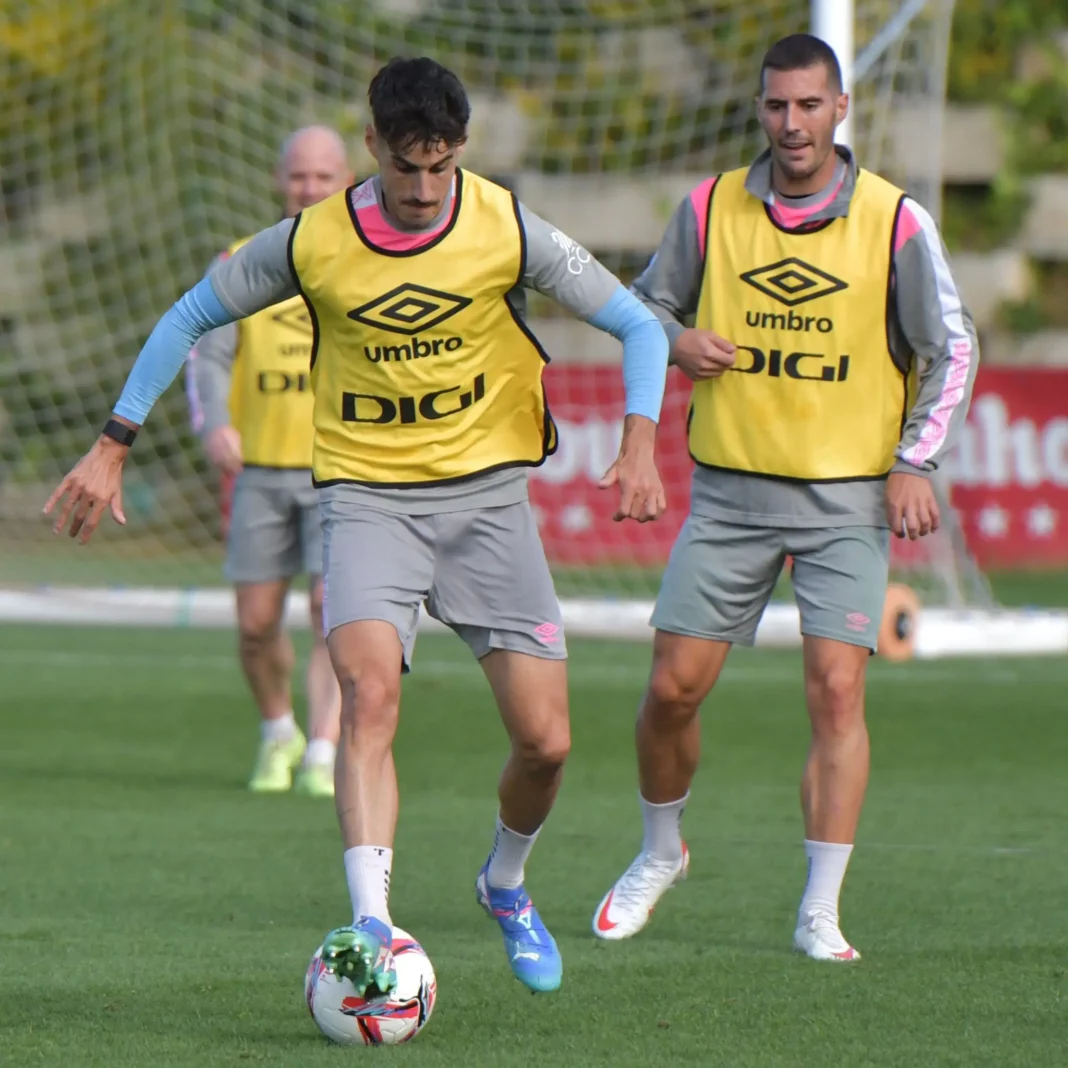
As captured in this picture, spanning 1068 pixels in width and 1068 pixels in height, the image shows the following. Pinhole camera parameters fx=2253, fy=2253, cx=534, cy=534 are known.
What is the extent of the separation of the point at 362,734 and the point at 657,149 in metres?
10.9

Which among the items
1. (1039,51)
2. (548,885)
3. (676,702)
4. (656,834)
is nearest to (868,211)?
(676,702)

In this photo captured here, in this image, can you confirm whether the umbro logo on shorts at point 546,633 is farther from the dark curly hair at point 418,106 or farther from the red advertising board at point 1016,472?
the red advertising board at point 1016,472

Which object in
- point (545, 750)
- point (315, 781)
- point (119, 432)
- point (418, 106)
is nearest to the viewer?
point (418, 106)

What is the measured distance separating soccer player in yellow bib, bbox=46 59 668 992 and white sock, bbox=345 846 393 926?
10cm

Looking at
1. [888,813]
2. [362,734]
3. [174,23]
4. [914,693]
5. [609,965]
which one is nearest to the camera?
[362,734]

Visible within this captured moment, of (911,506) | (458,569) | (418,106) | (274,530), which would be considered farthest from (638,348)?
(274,530)

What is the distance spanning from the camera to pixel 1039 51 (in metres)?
21.8

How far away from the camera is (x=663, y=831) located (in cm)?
603

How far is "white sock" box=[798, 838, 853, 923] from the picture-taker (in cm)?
555

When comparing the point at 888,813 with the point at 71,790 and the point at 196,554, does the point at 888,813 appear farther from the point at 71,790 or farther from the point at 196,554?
the point at 196,554

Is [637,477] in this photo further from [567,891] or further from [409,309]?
[567,891]

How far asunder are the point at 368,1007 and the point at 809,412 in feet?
6.90

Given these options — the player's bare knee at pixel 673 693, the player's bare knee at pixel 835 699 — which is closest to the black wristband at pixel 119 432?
the player's bare knee at pixel 673 693

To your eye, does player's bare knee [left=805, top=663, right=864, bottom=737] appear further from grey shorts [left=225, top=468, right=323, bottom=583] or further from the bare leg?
the bare leg
